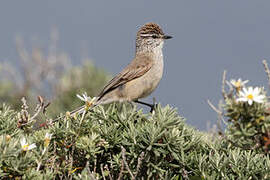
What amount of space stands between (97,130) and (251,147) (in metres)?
1.23

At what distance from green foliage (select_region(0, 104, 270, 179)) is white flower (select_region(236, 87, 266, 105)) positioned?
746 mm

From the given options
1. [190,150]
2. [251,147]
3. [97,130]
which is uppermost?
[97,130]

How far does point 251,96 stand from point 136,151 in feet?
3.66

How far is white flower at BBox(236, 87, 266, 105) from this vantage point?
2.49m

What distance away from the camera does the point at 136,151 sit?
3273 mm

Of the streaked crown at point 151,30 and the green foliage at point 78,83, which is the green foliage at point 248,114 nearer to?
the streaked crown at point 151,30

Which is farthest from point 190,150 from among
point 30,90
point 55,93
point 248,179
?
point 30,90

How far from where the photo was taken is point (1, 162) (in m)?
2.81

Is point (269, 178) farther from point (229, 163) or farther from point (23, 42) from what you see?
point (23, 42)

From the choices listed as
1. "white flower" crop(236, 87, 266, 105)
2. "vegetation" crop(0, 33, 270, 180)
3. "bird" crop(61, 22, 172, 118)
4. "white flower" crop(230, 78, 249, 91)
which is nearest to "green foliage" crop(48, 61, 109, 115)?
"bird" crop(61, 22, 172, 118)

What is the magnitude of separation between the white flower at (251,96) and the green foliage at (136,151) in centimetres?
75

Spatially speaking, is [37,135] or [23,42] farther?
[23,42]

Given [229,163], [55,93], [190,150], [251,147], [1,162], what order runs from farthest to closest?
1. [55,93]
2. [190,150]
3. [229,163]
4. [251,147]
5. [1,162]

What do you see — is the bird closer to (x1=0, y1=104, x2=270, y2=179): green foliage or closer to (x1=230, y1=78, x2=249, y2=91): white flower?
(x1=0, y1=104, x2=270, y2=179): green foliage
